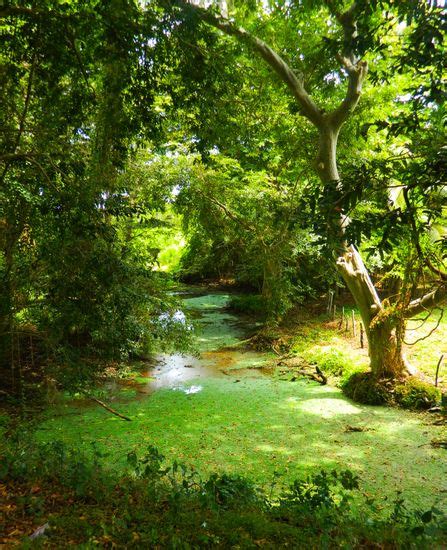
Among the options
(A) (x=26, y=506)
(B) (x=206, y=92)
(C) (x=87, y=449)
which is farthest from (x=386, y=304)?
(A) (x=26, y=506)

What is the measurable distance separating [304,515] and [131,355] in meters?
5.76

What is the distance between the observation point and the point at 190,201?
7.59 m

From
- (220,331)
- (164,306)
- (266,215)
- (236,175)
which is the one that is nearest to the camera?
(164,306)

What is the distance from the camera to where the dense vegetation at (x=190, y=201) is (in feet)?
6.84

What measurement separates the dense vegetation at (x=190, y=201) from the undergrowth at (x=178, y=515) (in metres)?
0.02

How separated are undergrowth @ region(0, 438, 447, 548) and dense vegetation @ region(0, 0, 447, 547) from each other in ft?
0.05

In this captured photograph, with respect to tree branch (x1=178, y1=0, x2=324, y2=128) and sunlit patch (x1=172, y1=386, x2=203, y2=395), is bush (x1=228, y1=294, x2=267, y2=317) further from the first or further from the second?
tree branch (x1=178, y1=0, x2=324, y2=128)

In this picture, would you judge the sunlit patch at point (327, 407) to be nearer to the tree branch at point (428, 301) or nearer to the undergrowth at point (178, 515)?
the tree branch at point (428, 301)

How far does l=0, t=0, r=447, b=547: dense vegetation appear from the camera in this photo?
2.09 metres

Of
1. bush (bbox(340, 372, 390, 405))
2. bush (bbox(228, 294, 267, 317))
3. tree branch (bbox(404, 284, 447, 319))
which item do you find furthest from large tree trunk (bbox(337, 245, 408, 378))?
bush (bbox(228, 294, 267, 317))

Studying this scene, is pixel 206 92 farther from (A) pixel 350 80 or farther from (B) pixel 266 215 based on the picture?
(B) pixel 266 215

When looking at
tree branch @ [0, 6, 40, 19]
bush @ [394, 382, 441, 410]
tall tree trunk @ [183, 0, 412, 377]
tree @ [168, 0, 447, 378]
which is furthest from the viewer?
bush @ [394, 382, 441, 410]

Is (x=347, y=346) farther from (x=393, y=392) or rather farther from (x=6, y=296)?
(x=6, y=296)

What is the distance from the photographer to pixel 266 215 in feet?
20.9
